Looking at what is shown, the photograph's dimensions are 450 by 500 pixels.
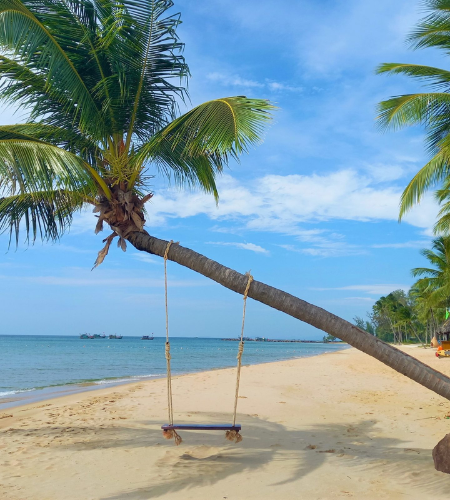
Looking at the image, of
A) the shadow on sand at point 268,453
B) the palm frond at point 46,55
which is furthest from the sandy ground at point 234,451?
the palm frond at point 46,55

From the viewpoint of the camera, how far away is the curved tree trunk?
3.98m

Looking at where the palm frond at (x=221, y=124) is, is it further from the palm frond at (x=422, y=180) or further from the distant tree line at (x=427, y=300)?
the distant tree line at (x=427, y=300)

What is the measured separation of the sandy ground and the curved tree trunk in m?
0.99

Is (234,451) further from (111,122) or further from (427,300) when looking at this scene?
(427,300)

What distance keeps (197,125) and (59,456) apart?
407 cm

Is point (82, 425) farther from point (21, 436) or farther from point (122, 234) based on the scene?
point (122, 234)

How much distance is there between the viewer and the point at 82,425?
6.96m

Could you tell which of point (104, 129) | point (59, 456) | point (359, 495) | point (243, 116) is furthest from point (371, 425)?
point (104, 129)

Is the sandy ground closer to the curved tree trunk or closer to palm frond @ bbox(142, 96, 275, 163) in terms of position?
the curved tree trunk

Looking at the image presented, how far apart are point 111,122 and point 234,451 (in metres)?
4.16

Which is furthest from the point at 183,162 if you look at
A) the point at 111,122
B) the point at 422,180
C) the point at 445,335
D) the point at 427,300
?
the point at 427,300

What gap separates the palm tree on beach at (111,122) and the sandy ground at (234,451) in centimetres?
133

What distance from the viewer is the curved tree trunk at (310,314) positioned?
3.98m

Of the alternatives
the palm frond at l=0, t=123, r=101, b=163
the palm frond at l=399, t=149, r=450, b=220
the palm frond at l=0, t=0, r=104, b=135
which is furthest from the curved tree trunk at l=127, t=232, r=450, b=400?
the palm frond at l=399, t=149, r=450, b=220
